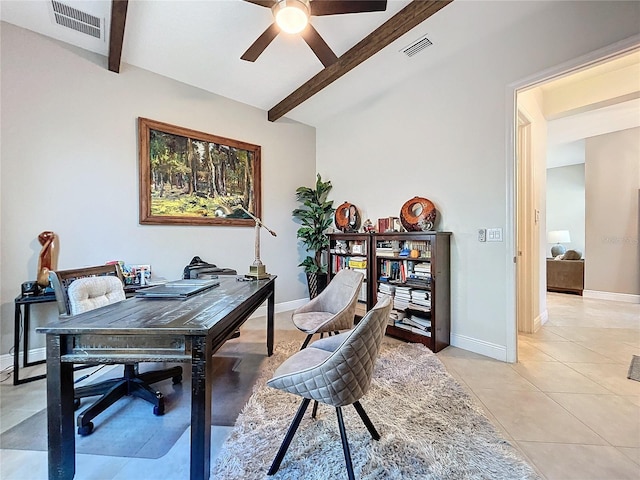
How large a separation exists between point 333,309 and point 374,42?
256 cm

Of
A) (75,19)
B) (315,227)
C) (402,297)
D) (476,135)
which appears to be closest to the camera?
(75,19)

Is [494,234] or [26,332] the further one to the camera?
[494,234]

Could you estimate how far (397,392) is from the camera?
6.36ft

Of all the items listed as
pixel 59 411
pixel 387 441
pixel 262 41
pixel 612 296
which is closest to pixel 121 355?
pixel 59 411

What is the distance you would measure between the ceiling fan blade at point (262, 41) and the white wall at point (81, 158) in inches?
56.8

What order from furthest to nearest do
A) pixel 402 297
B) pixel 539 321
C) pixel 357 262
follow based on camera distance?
pixel 357 262 < pixel 539 321 < pixel 402 297

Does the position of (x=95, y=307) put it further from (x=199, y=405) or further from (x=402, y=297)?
(x=402, y=297)

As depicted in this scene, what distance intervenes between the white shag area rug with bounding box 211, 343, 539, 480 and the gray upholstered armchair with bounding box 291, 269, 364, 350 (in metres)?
0.49

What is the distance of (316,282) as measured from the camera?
420 cm

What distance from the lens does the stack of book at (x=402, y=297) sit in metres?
2.96

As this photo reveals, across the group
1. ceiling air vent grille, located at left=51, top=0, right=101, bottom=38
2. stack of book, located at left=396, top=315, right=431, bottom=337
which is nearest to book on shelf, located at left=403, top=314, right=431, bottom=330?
stack of book, located at left=396, top=315, right=431, bottom=337

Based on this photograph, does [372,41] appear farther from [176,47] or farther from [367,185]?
[176,47]

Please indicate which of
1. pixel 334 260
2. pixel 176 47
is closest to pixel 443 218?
pixel 334 260

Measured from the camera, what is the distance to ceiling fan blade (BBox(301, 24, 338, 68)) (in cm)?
215
